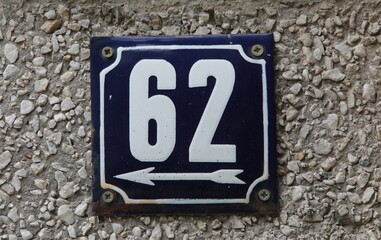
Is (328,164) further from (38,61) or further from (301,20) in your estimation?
(38,61)

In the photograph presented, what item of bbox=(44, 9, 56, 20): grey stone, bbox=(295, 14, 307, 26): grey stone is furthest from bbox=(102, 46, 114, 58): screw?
bbox=(295, 14, 307, 26): grey stone

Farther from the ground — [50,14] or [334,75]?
[50,14]

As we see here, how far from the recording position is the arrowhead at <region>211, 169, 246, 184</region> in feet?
3.77

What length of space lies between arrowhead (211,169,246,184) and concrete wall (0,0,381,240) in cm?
8

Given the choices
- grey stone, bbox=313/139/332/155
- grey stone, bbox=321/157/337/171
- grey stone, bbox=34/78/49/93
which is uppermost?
grey stone, bbox=34/78/49/93

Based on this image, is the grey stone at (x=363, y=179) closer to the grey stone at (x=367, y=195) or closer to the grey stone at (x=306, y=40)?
the grey stone at (x=367, y=195)

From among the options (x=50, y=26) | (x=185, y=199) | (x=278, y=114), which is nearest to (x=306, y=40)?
(x=278, y=114)

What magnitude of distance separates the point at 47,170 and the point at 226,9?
1.57ft

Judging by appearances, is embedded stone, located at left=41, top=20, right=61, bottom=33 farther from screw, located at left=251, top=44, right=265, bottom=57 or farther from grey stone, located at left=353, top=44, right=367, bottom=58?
grey stone, located at left=353, top=44, right=367, bottom=58

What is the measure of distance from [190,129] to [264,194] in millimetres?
190

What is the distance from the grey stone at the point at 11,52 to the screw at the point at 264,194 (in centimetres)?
55

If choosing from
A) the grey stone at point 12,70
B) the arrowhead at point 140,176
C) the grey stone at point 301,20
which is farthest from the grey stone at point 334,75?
the grey stone at point 12,70

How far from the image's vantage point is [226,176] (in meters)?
1.15

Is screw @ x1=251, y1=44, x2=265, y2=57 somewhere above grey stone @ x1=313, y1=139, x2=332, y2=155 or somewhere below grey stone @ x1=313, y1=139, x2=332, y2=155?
above
